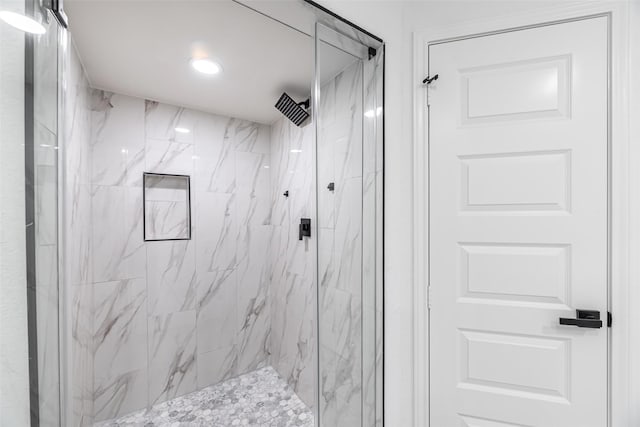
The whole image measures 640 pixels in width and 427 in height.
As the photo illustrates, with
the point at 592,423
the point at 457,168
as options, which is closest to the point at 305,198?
the point at 457,168

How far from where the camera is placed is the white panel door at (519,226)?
102 centimetres

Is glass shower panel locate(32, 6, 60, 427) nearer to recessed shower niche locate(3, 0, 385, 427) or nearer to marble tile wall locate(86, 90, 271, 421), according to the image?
recessed shower niche locate(3, 0, 385, 427)

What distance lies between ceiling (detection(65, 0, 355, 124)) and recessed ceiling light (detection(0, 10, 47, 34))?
714 millimetres

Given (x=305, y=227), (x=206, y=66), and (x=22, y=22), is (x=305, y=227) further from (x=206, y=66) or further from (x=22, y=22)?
(x=22, y=22)

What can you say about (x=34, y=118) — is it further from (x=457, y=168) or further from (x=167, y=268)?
(x=167, y=268)

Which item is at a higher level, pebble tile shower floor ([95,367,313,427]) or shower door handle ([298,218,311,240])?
shower door handle ([298,218,311,240])

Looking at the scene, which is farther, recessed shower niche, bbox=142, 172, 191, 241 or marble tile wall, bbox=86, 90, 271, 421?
recessed shower niche, bbox=142, 172, 191, 241

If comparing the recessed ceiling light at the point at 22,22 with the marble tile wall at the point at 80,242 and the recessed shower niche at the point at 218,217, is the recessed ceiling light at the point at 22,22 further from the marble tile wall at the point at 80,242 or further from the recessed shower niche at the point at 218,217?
the marble tile wall at the point at 80,242

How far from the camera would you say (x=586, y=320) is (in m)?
0.99

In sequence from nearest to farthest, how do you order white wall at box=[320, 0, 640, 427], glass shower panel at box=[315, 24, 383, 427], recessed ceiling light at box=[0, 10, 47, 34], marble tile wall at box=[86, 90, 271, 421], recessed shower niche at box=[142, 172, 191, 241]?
Answer: recessed ceiling light at box=[0, 10, 47, 34] < glass shower panel at box=[315, 24, 383, 427] < white wall at box=[320, 0, 640, 427] < marble tile wall at box=[86, 90, 271, 421] < recessed shower niche at box=[142, 172, 191, 241]

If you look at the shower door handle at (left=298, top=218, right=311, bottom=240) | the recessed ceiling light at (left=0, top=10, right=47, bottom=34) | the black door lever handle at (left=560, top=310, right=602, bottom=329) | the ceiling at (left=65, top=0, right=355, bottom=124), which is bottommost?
the black door lever handle at (left=560, top=310, right=602, bottom=329)

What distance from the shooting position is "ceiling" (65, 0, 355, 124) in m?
1.12

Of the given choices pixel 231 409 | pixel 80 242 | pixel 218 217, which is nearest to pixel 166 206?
pixel 218 217

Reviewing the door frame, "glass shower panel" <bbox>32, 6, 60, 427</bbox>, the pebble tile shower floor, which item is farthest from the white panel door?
"glass shower panel" <bbox>32, 6, 60, 427</bbox>
